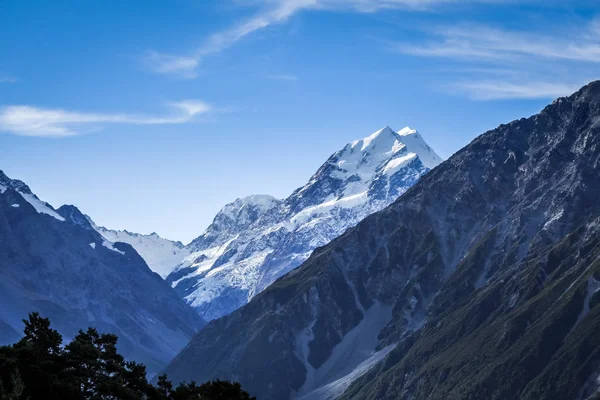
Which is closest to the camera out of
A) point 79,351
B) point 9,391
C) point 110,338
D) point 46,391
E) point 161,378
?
point 9,391

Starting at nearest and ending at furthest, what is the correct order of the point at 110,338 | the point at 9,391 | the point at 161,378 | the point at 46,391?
1. the point at 9,391
2. the point at 46,391
3. the point at 161,378
4. the point at 110,338

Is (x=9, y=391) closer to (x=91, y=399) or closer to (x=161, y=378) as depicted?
(x=91, y=399)

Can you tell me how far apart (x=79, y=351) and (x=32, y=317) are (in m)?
7.08

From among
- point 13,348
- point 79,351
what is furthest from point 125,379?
point 13,348

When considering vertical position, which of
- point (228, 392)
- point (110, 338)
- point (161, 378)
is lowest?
point (228, 392)

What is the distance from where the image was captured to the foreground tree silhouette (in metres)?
85.2

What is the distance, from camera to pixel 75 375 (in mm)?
89938

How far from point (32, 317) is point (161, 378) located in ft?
49.0

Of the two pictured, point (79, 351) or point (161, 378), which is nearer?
point (79, 351)

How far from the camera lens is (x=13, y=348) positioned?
8975cm

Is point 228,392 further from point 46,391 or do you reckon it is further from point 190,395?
point 46,391

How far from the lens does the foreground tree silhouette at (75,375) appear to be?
85.2m

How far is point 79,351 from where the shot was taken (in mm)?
91500

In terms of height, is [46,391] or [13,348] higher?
[13,348]
